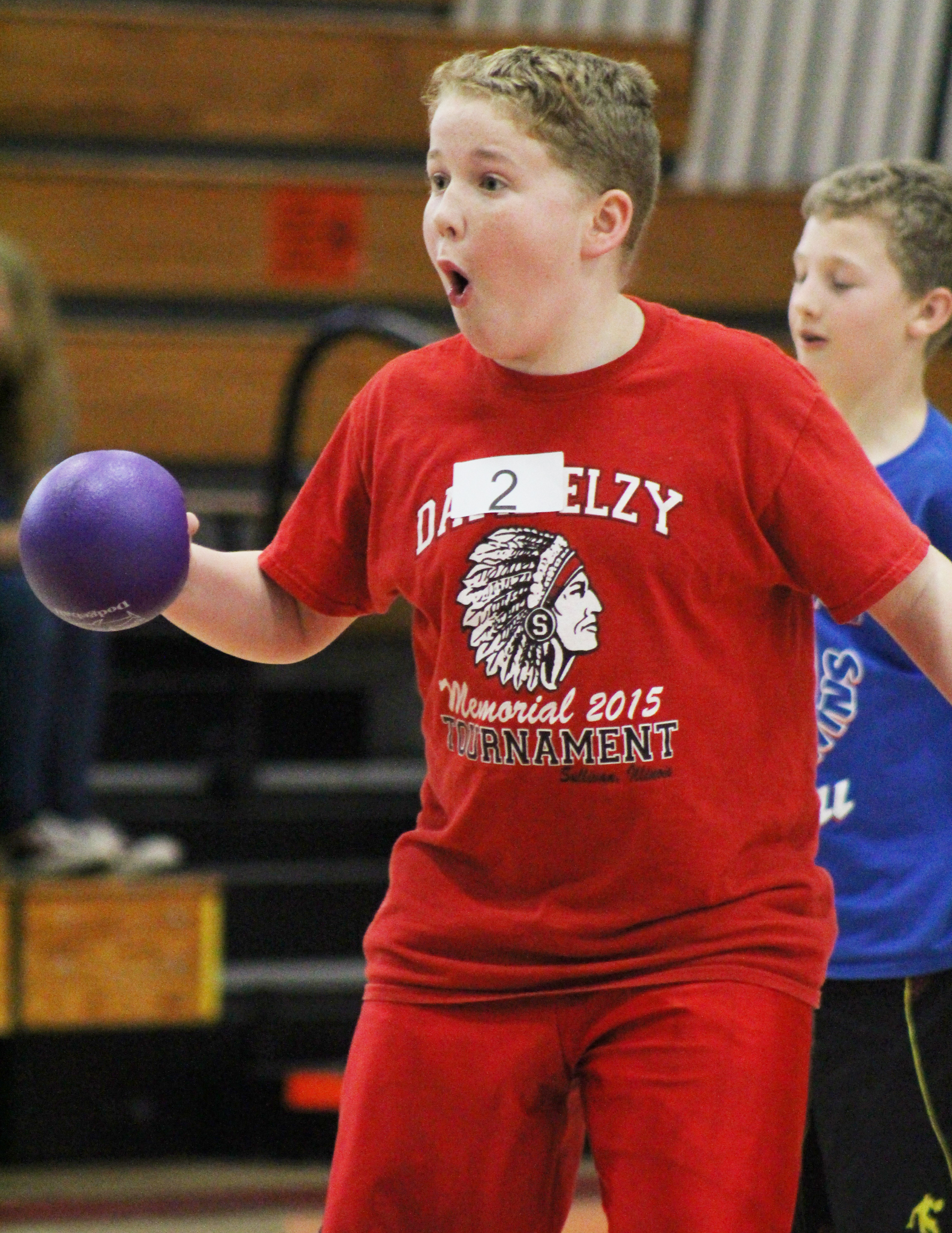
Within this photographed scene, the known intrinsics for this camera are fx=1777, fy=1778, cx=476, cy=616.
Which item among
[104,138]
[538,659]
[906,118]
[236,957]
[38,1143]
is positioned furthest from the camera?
[906,118]

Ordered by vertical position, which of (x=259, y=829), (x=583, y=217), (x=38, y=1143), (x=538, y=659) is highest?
(x=583, y=217)

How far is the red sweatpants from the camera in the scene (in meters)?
1.48

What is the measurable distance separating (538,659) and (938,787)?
24.7 inches

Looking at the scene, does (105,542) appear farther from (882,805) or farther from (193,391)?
(193,391)

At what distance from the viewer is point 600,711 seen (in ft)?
4.98

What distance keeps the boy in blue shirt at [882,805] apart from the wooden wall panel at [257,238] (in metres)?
2.96

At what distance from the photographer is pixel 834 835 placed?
197cm

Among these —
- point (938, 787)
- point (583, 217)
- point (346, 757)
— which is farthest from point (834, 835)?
point (346, 757)

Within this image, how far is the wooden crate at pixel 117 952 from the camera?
12.3 ft

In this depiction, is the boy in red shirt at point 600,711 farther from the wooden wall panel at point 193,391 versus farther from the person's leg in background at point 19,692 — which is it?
the wooden wall panel at point 193,391

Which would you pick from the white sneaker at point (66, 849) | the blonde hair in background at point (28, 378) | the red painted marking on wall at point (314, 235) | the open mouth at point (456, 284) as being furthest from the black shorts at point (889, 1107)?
the red painted marking on wall at point (314, 235)

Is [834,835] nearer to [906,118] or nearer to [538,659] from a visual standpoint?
[538,659]

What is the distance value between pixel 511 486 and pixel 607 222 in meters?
0.26

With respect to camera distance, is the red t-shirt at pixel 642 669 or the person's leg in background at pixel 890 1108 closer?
the red t-shirt at pixel 642 669
